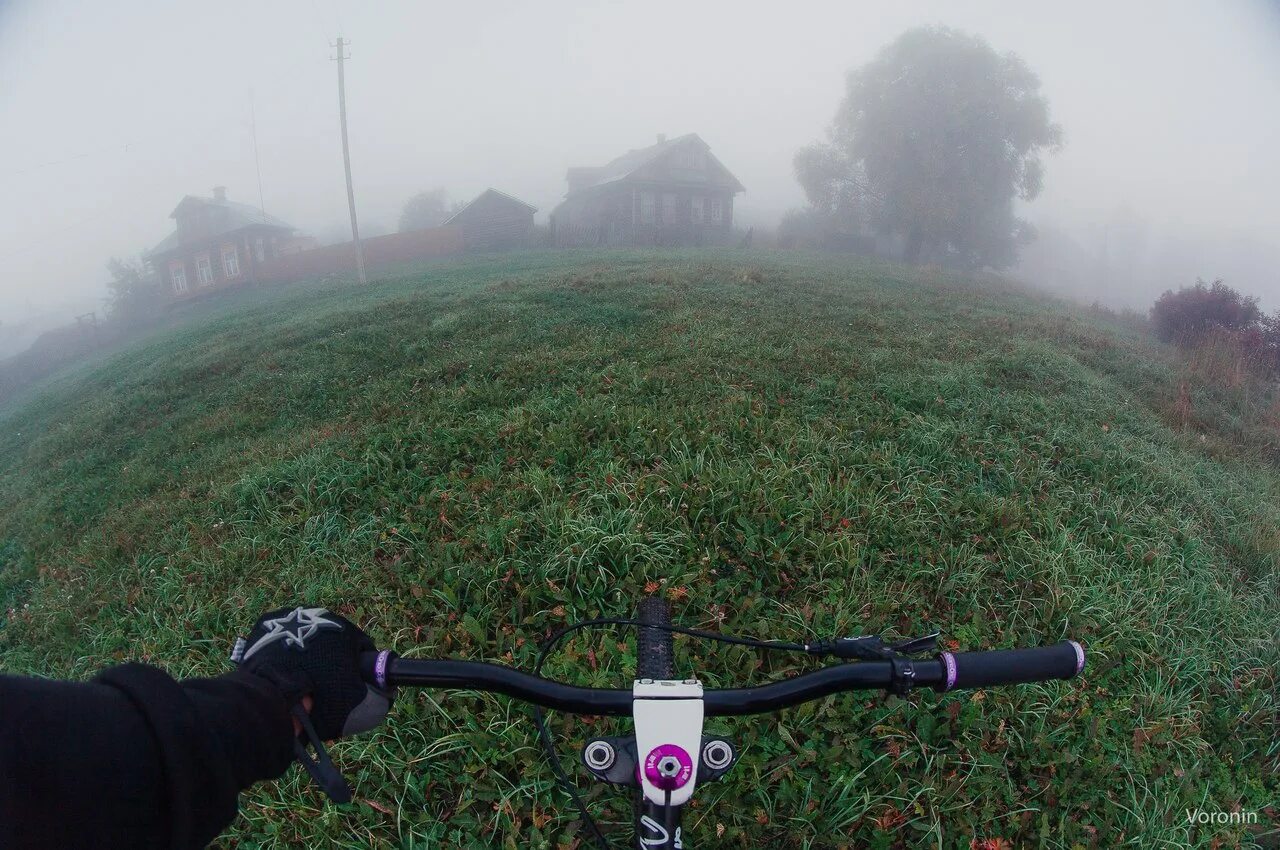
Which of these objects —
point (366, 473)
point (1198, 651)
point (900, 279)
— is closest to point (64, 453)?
point (366, 473)

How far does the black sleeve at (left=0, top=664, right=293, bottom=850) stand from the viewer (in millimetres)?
908

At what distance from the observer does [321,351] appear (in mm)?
9070

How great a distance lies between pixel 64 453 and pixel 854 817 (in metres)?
10.2

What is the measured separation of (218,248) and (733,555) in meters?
33.4

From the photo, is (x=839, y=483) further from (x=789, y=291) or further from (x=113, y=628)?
(x=789, y=291)

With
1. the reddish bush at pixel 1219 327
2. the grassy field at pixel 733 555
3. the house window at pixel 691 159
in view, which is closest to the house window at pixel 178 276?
the house window at pixel 691 159

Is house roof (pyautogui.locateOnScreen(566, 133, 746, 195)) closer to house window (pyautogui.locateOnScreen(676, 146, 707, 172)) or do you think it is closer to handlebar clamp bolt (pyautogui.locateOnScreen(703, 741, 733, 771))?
house window (pyautogui.locateOnScreen(676, 146, 707, 172))

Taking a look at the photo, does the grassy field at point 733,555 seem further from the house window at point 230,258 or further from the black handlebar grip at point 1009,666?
the house window at point 230,258

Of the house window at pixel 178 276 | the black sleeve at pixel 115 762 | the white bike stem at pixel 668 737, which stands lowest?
the white bike stem at pixel 668 737

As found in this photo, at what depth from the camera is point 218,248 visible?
27.6 metres

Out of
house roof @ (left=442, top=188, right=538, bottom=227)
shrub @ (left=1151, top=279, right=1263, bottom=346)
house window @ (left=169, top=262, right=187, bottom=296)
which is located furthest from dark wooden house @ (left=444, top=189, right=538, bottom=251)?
shrub @ (left=1151, top=279, right=1263, bottom=346)

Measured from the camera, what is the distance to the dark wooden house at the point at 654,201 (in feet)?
83.5

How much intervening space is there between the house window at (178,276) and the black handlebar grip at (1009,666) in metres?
34.7

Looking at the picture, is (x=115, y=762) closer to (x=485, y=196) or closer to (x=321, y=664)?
(x=321, y=664)
